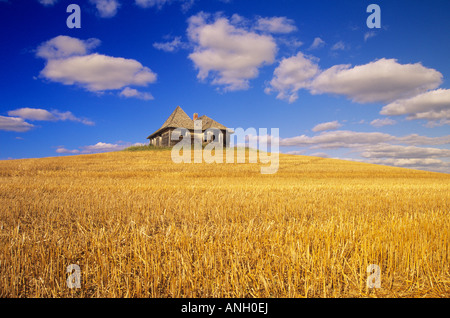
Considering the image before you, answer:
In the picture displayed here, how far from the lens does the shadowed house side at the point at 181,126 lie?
4159 cm

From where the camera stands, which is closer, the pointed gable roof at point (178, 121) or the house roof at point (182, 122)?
the pointed gable roof at point (178, 121)

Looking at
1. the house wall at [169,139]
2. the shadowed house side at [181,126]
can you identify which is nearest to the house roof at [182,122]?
the shadowed house side at [181,126]

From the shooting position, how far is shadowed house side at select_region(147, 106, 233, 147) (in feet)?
136

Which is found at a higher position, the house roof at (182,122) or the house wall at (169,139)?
the house roof at (182,122)

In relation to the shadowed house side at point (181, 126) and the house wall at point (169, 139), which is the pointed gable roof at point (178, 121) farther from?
the house wall at point (169, 139)

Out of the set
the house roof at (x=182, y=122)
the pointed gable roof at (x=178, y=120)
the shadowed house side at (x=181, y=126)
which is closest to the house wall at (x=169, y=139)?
the shadowed house side at (x=181, y=126)

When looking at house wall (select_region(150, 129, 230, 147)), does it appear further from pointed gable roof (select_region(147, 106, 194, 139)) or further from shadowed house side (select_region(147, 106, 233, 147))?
pointed gable roof (select_region(147, 106, 194, 139))

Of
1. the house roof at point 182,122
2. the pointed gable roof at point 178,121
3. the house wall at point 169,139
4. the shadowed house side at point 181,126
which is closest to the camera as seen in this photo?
the house wall at point 169,139

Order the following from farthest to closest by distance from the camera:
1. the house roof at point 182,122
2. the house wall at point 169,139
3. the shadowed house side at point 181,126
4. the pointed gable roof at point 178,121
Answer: the house roof at point 182,122, the pointed gable roof at point 178,121, the shadowed house side at point 181,126, the house wall at point 169,139

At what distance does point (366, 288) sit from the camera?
3029 mm

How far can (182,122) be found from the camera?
43031 mm
